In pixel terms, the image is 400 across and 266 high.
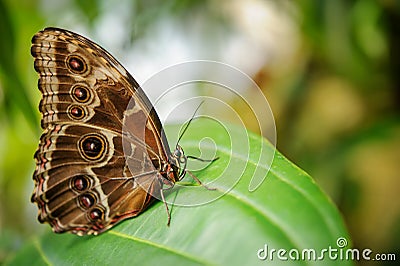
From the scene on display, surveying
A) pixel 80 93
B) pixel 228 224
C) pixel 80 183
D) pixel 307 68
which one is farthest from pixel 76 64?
pixel 307 68

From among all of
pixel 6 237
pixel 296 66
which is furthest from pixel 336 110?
pixel 6 237

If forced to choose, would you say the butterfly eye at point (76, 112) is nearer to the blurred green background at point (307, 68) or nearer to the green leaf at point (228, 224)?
the green leaf at point (228, 224)

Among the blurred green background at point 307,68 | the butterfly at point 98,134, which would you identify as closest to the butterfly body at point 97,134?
the butterfly at point 98,134

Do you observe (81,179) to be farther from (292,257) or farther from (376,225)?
(376,225)

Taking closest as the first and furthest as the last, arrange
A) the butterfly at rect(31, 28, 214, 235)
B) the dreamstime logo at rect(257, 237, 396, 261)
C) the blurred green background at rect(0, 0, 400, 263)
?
the dreamstime logo at rect(257, 237, 396, 261) < the butterfly at rect(31, 28, 214, 235) < the blurred green background at rect(0, 0, 400, 263)

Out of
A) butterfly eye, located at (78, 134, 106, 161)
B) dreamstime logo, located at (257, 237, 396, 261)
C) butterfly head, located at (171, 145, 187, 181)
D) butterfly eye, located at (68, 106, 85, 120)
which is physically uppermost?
butterfly eye, located at (68, 106, 85, 120)

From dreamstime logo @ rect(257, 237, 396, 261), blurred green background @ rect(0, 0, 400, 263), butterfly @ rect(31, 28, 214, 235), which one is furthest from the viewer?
blurred green background @ rect(0, 0, 400, 263)

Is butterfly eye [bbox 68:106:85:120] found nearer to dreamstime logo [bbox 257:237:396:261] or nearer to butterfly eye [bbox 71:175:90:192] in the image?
butterfly eye [bbox 71:175:90:192]

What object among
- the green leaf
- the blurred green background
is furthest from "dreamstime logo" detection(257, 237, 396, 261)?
the blurred green background
